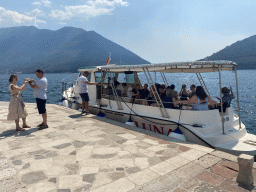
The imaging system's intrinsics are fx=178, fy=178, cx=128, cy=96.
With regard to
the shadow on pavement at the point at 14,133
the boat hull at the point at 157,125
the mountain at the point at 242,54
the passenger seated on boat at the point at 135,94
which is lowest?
the boat hull at the point at 157,125

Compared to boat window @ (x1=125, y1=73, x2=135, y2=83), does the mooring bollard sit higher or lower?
lower

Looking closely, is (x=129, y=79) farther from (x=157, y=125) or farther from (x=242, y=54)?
(x=242, y=54)

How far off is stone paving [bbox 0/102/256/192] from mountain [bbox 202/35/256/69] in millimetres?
135121

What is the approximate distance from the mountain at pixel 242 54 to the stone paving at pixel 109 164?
135m

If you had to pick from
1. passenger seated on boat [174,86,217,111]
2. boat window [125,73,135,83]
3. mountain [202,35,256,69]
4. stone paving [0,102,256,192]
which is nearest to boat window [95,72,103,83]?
boat window [125,73,135,83]

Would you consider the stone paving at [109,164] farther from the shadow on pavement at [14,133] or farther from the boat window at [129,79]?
the boat window at [129,79]

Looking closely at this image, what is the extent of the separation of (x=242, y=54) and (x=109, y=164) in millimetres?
169598

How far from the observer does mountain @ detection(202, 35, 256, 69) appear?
13162 centimetres

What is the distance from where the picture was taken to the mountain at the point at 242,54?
13162 cm

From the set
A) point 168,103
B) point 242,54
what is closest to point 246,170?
point 168,103

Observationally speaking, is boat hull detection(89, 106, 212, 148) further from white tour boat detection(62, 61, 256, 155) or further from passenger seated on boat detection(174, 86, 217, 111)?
passenger seated on boat detection(174, 86, 217, 111)

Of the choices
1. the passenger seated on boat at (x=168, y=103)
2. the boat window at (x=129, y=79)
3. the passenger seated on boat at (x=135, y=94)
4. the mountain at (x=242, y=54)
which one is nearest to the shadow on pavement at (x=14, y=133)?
the passenger seated on boat at (x=135, y=94)

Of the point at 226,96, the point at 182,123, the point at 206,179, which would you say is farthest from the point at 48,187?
the point at 226,96

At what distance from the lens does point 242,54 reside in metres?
142
